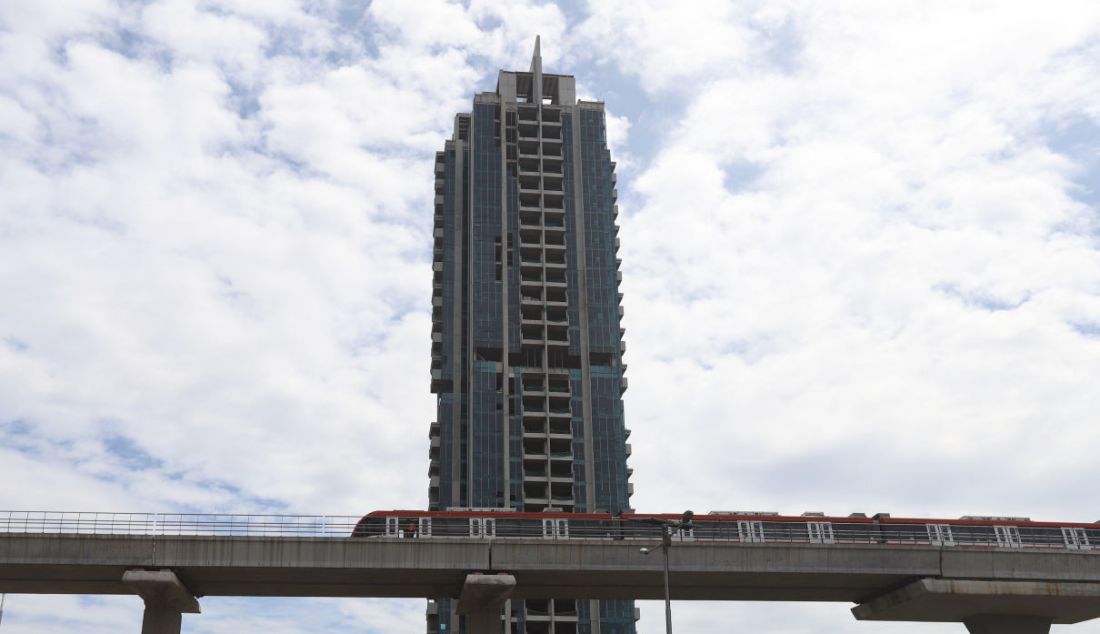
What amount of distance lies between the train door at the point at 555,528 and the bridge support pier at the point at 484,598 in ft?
21.7

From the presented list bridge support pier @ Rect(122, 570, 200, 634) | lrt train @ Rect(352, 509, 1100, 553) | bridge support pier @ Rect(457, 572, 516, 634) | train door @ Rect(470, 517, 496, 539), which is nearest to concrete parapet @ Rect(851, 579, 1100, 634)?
lrt train @ Rect(352, 509, 1100, 553)

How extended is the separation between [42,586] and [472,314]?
70271mm

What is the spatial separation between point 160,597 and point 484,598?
49.6 ft

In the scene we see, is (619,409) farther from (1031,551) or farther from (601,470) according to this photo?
(1031,551)

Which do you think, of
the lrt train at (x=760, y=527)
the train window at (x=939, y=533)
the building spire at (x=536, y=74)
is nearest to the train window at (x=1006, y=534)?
the lrt train at (x=760, y=527)

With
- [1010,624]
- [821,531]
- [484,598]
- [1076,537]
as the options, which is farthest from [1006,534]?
[484,598]

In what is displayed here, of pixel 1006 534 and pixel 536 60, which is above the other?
pixel 536 60

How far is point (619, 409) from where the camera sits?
117500 millimetres

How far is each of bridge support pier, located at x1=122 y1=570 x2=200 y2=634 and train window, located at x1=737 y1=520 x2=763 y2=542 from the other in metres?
29.6

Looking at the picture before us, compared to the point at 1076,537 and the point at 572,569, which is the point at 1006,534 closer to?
the point at 1076,537

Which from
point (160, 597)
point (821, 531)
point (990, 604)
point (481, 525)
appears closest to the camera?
point (160, 597)

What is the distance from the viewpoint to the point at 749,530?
201 feet

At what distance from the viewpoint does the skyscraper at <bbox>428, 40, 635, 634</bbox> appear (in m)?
112

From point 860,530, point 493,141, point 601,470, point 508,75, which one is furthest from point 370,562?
point 508,75
